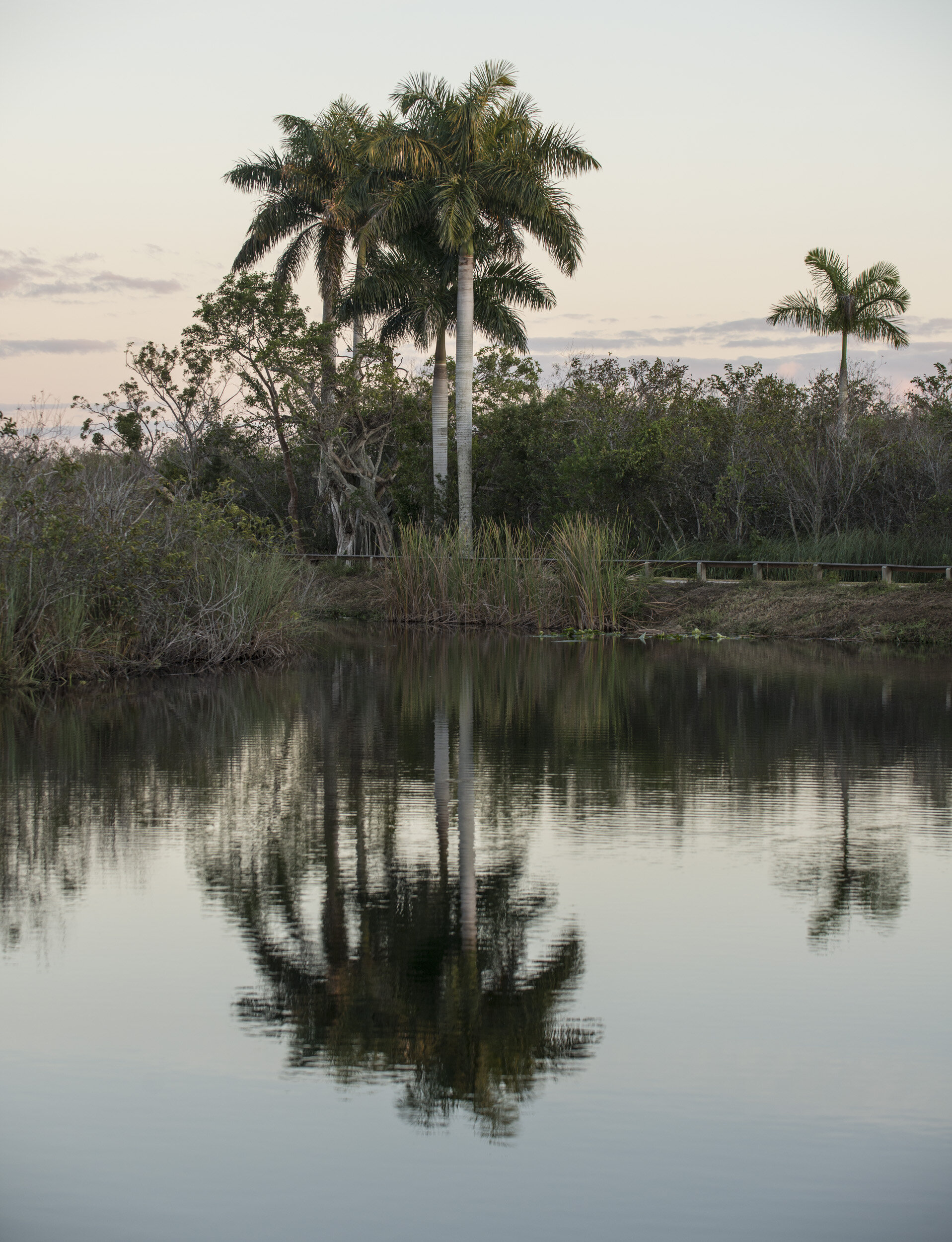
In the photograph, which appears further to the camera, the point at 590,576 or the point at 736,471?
the point at 736,471

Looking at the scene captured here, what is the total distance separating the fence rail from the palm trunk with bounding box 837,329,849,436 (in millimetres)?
5393

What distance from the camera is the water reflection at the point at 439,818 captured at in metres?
4.60

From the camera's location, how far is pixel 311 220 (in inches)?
1576

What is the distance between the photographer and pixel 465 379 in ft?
110

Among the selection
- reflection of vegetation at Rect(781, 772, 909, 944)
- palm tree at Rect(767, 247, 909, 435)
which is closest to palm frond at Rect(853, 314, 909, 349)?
palm tree at Rect(767, 247, 909, 435)

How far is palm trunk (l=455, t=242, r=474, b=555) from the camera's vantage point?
33.2 metres

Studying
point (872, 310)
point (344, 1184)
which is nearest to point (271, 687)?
point (344, 1184)

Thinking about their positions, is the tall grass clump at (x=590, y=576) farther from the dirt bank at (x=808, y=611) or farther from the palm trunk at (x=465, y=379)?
the palm trunk at (x=465, y=379)

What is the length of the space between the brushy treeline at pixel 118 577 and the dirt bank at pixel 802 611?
196 inches

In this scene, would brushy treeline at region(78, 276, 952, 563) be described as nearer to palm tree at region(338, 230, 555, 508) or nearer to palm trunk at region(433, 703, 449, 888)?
palm tree at region(338, 230, 555, 508)

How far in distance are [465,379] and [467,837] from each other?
27.3 metres

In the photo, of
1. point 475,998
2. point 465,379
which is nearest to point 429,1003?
point 475,998

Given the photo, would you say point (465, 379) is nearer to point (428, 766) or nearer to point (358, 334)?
point (358, 334)

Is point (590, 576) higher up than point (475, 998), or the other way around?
point (590, 576)
